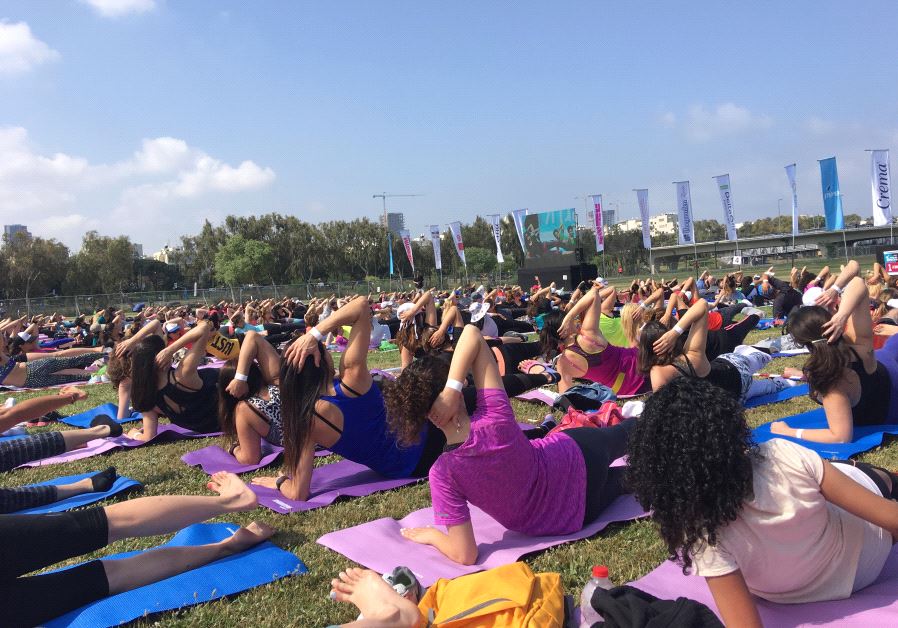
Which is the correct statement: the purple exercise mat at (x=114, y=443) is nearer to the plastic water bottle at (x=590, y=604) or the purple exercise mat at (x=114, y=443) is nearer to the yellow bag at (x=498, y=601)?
the yellow bag at (x=498, y=601)

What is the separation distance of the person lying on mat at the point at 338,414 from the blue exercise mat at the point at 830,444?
2.57 m

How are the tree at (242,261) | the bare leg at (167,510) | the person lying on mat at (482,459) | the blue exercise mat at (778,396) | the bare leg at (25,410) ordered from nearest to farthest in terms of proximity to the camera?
the bare leg at (167,510) → the person lying on mat at (482,459) → the bare leg at (25,410) → the blue exercise mat at (778,396) → the tree at (242,261)

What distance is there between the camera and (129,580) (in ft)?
10.4

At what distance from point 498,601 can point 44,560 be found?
188cm

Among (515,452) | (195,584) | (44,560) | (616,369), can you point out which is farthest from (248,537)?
(616,369)

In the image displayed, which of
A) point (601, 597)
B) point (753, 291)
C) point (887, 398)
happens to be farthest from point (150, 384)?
point (753, 291)

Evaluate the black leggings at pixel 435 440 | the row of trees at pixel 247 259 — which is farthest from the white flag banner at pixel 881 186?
the row of trees at pixel 247 259

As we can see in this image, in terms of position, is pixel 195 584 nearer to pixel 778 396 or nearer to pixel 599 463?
pixel 599 463

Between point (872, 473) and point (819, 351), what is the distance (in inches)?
93.0

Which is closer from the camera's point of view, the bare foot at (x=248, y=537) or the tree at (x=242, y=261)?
the bare foot at (x=248, y=537)

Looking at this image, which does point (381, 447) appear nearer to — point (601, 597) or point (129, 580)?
point (129, 580)

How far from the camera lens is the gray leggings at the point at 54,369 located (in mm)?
11680

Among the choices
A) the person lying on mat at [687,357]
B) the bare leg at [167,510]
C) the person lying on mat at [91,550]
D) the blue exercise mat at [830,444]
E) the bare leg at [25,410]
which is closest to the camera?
the person lying on mat at [91,550]

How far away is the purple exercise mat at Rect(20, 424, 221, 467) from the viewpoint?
6.40 metres
